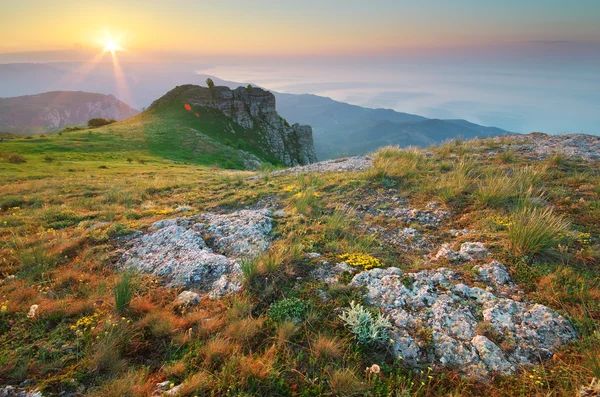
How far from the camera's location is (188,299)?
15.3ft

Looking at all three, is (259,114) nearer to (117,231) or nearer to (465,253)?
(117,231)

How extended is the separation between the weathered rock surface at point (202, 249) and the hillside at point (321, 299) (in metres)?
0.04

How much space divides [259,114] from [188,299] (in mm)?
96139

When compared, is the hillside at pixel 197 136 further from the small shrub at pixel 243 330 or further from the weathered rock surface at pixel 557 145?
the weathered rock surface at pixel 557 145

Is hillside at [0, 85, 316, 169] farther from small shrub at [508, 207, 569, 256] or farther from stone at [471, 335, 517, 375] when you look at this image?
small shrub at [508, 207, 569, 256]

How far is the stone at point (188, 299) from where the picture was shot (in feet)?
15.0

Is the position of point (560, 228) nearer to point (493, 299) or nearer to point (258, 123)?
point (493, 299)

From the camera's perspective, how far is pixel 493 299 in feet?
13.8

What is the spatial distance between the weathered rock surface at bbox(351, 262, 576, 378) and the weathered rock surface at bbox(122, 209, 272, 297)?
255 centimetres

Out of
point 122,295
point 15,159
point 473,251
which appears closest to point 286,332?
point 122,295

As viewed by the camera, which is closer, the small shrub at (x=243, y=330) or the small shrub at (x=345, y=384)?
the small shrub at (x=345, y=384)

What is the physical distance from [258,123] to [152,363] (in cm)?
9404

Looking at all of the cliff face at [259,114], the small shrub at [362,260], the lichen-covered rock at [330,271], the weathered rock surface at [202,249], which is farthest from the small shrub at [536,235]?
the cliff face at [259,114]

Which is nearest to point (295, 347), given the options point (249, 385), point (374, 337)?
point (249, 385)
